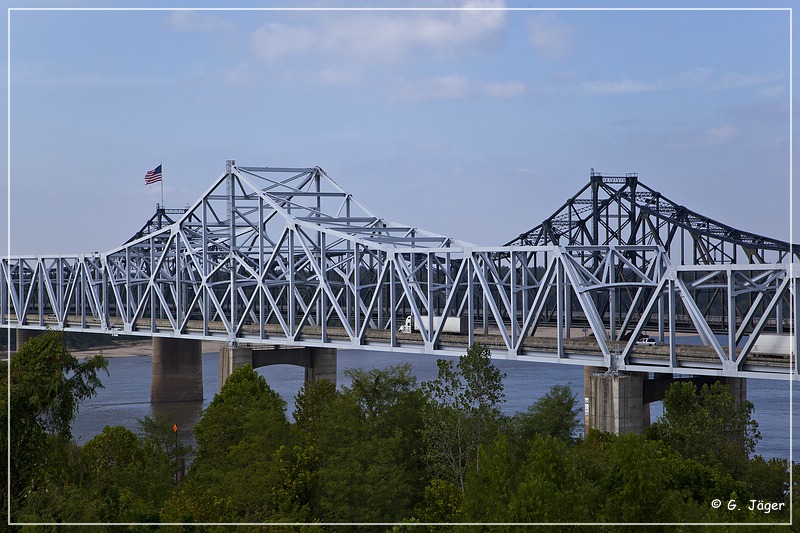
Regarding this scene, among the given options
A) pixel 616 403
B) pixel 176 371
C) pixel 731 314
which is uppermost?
pixel 731 314

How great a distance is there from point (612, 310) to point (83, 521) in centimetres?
2952

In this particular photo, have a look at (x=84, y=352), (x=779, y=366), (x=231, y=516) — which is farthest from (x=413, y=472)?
(x=84, y=352)

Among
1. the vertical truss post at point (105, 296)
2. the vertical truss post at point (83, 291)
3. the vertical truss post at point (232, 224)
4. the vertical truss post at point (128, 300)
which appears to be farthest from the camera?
the vertical truss post at point (83, 291)

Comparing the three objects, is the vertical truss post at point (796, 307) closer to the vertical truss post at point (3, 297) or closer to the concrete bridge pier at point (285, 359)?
the concrete bridge pier at point (285, 359)

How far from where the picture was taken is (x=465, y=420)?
25.5m

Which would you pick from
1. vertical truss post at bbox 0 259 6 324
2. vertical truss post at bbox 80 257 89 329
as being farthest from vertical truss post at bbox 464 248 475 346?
vertical truss post at bbox 0 259 6 324

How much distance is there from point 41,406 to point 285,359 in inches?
1626

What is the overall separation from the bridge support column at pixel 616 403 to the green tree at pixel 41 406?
20141 mm

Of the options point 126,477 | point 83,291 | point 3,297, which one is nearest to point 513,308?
point 126,477

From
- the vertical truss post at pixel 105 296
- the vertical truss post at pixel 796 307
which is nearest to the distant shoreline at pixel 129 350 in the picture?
the vertical truss post at pixel 105 296

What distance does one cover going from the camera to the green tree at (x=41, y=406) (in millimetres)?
22078

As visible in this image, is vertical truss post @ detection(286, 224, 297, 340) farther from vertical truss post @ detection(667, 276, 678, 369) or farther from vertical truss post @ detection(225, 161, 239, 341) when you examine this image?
vertical truss post @ detection(667, 276, 678, 369)

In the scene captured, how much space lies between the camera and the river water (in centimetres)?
5119

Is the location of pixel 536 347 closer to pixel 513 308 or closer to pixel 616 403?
pixel 513 308
